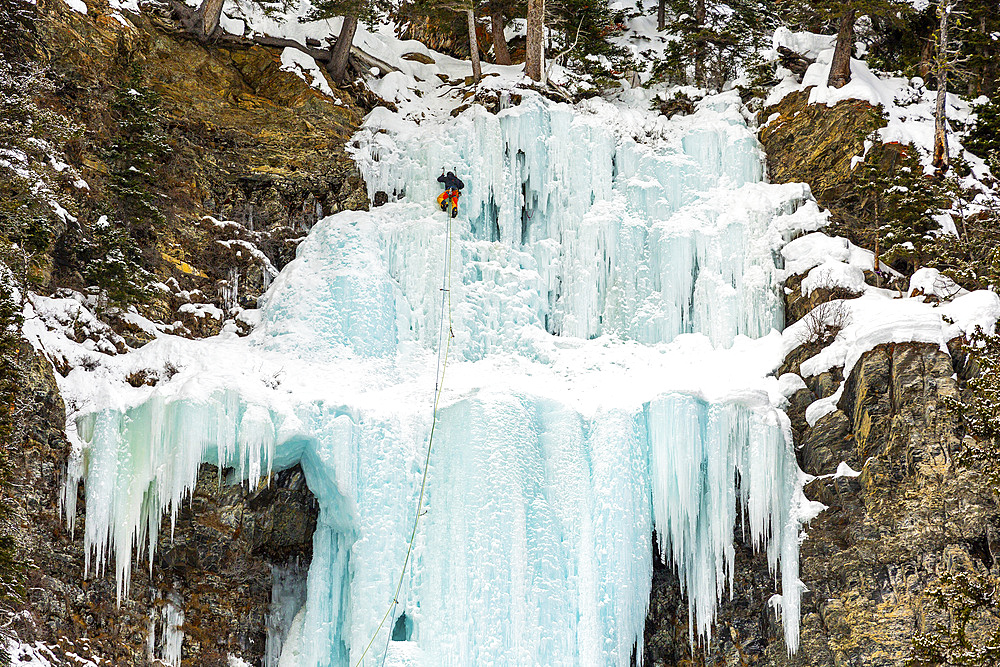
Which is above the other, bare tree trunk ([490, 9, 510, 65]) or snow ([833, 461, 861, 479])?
bare tree trunk ([490, 9, 510, 65])

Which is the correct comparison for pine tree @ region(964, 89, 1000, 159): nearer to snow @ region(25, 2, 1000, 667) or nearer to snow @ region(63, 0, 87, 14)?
snow @ region(25, 2, 1000, 667)

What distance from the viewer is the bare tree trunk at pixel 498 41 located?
19.2 meters

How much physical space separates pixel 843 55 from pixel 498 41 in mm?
6719

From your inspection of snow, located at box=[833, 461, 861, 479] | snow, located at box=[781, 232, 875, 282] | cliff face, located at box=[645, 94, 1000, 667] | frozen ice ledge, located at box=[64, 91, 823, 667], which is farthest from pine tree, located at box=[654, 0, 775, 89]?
snow, located at box=[833, 461, 861, 479]

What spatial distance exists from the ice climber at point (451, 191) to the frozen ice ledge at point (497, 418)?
0.26m

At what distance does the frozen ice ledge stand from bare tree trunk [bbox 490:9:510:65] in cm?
431

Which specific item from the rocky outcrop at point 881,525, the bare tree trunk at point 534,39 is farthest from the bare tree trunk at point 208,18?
the rocky outcrop at point 881,525

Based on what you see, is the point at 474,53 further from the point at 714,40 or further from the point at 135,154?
the point at 135,154

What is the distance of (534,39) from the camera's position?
17562 millimetres

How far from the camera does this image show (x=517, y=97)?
16.7m

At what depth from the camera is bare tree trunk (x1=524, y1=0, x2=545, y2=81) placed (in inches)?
685

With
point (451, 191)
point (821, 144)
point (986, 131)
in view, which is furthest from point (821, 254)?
point (451, 191)

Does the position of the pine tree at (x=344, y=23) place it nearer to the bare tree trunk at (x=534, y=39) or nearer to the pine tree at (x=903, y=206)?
the bare tree trunk at (x=534, y=39)

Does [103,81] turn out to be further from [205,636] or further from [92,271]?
[205,636]
